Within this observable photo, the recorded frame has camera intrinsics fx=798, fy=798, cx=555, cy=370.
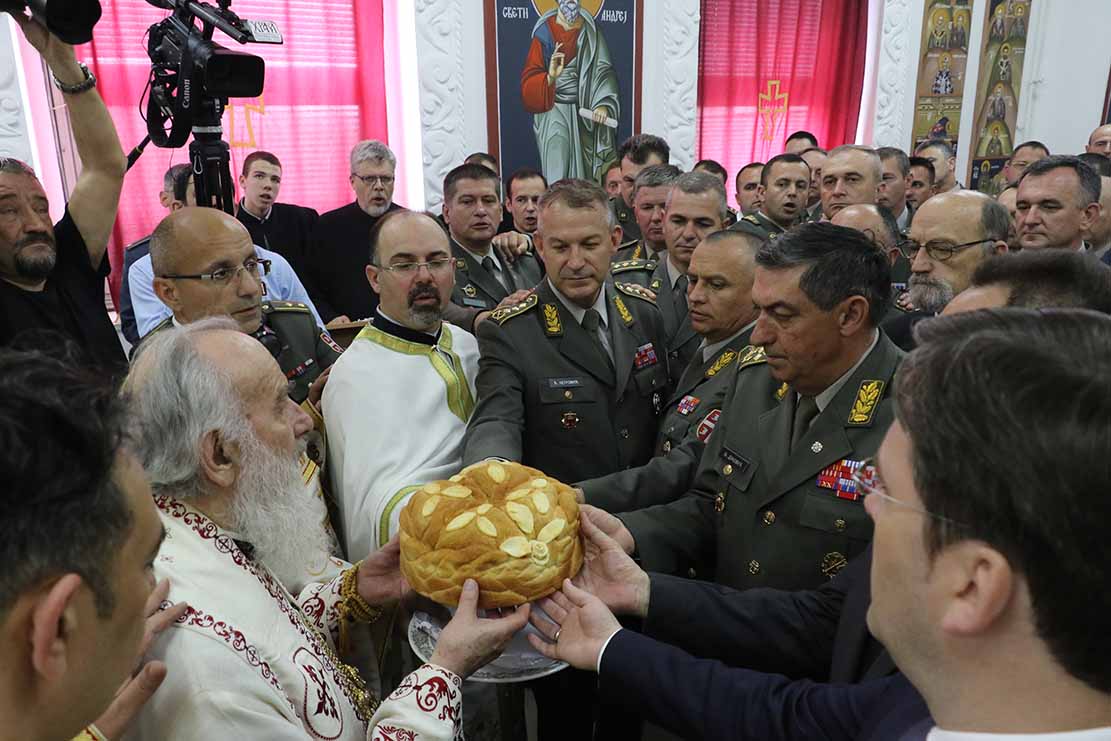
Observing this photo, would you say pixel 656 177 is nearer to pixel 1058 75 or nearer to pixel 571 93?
pixel 571 93

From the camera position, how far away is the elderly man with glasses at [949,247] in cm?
371

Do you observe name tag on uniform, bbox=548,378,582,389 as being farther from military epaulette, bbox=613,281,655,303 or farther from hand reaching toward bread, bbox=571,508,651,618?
hand reaching toward bread, bbox=571,508,651,618

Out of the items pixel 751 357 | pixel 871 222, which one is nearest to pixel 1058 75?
pixel 871 222

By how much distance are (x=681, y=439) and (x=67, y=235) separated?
232 cm

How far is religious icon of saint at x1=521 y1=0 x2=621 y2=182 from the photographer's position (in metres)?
7.00

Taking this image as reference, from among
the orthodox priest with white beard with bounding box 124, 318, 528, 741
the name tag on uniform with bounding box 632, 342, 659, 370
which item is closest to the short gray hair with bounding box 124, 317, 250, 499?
the orthodox priest with white beard with bounding box 124, 318, 528, 741

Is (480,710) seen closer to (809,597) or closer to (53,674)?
(809,597)

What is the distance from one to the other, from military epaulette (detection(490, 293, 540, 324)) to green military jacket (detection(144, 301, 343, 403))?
2.43 feet

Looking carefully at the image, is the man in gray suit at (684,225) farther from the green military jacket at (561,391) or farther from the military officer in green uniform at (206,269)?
the military officer in green uniform at (206,269)

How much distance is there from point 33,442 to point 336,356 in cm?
243

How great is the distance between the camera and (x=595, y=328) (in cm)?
303

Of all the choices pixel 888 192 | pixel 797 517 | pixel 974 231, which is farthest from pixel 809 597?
pixel 888 192

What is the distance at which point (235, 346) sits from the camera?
5.57ft

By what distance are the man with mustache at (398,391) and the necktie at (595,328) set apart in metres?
0.44
